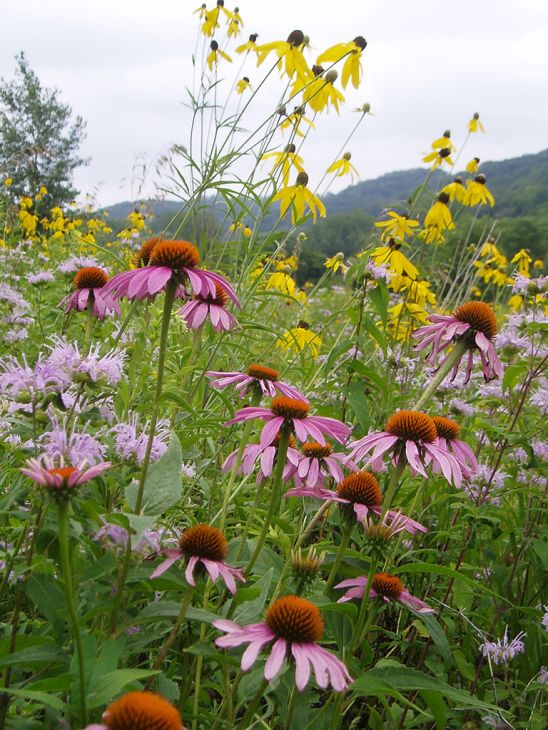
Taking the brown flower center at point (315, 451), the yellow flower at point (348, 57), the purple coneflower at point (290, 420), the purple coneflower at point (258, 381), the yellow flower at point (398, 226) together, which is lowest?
the brown flower center at point (315, 451)

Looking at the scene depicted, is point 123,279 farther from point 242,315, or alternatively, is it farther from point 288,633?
point 242,315

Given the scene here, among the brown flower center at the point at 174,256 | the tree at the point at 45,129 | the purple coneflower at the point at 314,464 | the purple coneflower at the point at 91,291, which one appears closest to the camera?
the brown flower center at the point at 174,256

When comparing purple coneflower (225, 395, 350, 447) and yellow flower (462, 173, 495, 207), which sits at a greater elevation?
yellow flower (462, 173, 495, 207)

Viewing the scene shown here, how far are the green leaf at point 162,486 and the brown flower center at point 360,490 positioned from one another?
0.29m

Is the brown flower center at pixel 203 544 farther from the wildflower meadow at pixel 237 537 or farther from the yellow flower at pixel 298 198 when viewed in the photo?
the yellow flower at pixel 298 198

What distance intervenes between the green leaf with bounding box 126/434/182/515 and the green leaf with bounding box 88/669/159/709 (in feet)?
0.79

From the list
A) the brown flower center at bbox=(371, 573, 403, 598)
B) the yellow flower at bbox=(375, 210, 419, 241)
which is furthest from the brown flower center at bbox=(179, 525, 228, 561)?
the yellow flower at bbox=(375, 210, 419, 241)

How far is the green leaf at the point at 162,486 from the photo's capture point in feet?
2.91

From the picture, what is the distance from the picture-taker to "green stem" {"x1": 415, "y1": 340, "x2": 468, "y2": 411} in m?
1.20

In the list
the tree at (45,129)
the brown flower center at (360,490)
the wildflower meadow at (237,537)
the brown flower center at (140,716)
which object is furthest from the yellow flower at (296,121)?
the tree at (45,129)

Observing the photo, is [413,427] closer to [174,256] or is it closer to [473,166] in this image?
[174,256]

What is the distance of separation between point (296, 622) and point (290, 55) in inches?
75.9

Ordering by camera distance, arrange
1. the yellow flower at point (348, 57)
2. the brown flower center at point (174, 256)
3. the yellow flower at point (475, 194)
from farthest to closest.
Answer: the yellow flower at point (475, 194) < the yellow flower at point (348, 57) < the brown flower center at point (174, 256)

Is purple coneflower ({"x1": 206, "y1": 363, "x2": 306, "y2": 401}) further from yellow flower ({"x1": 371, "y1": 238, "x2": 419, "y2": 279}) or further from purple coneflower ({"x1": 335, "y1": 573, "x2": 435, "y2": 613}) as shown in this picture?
yellow flower ({"x1": 371, "y1": 238, "x2": 419, "y2": 279})
